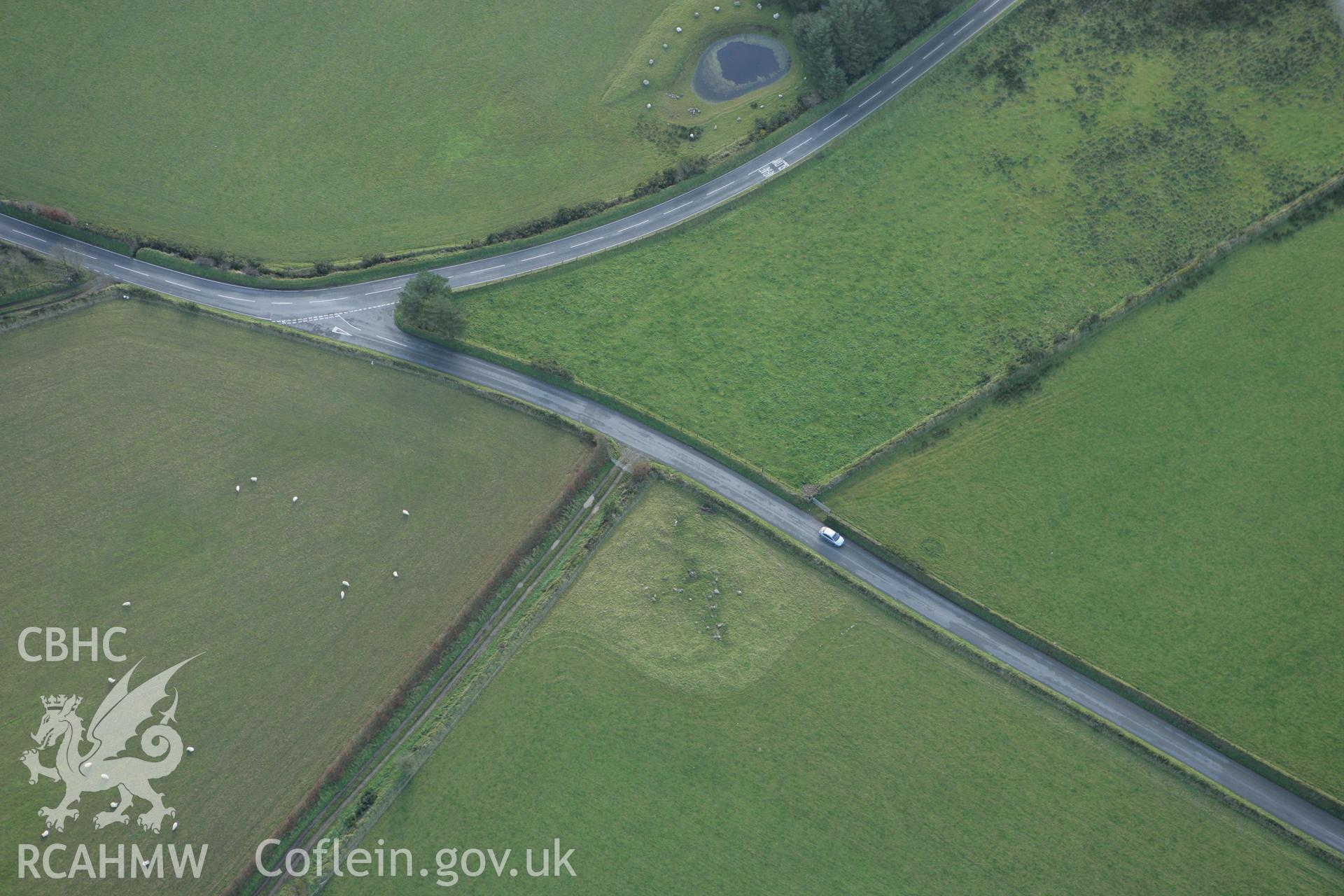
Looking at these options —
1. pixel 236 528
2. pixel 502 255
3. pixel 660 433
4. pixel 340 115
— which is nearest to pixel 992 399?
pixel 660 433

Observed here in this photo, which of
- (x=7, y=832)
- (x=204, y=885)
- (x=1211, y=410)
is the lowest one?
(x=7, y=832)

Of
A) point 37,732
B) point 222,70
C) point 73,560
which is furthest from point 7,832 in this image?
point 222,70

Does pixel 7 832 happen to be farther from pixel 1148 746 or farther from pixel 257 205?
pixel 1148 746

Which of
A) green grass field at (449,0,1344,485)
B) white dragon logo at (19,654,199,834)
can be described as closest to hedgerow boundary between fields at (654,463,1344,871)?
green grass field at (449,0,1344,485)

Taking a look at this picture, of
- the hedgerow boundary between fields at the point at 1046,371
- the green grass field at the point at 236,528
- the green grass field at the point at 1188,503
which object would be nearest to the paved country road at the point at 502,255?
the green grass field at the point at 236,528

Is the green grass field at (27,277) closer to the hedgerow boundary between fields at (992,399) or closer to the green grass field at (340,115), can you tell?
the green grass field at (340,115)

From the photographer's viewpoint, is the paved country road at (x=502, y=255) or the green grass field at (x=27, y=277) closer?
the green grass field at (x=27, y=277)
